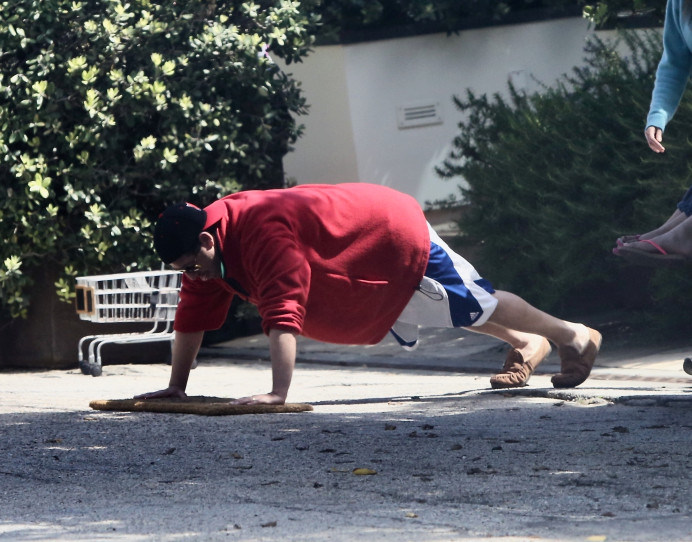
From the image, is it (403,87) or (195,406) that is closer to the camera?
(195,406)

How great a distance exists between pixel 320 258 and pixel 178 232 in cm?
64

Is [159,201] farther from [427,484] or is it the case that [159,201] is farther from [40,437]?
[427,484]

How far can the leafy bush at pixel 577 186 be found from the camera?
838 centimetres

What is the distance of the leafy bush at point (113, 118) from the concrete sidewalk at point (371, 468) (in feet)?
7.54

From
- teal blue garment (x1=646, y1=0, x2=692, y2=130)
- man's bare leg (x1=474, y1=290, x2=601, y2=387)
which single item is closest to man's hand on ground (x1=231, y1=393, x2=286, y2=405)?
man's bare leg (x1=474, y1=290, x2=601, y2=387)

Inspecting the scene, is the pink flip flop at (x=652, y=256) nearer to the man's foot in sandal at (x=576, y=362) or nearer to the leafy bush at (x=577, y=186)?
the man's foot in sandal at (x=576, y=362)

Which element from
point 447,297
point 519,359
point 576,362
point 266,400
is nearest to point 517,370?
point 519,359

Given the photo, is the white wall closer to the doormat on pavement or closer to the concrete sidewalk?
the concrete sidewalk

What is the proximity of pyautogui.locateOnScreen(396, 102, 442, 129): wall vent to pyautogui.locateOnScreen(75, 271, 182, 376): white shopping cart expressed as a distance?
330 centimetres

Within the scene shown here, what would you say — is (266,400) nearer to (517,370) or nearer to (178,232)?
(178,232)

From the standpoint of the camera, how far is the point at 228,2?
10156mm

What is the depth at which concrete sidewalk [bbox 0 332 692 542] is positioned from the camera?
380cm

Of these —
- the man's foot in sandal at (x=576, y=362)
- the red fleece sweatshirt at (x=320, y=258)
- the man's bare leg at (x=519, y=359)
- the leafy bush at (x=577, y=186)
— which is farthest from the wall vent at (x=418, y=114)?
the red fleece sweatshirt at (x=320, y=258)

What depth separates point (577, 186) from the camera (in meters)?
8.82
